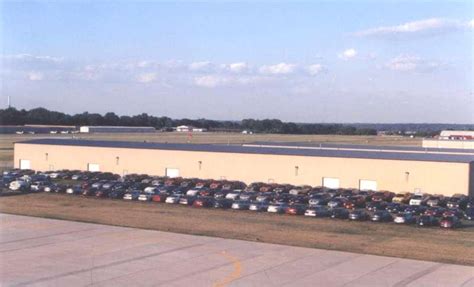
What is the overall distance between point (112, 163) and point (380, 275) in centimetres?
4800

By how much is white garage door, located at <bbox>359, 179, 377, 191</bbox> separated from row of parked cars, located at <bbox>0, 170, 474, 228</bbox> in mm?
2130

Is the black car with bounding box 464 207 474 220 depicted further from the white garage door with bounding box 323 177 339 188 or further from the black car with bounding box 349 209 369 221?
the white garage door with bounding box 323 177 339 188

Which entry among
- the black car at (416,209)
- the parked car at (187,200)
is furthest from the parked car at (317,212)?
the parked car at (187,200)

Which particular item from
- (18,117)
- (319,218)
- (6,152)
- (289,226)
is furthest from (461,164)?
(18,117)

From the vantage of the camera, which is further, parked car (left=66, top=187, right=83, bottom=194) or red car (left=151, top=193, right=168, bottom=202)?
parked car (left=66, top=187, right=83, bottom=194)

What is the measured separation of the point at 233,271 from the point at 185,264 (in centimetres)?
219

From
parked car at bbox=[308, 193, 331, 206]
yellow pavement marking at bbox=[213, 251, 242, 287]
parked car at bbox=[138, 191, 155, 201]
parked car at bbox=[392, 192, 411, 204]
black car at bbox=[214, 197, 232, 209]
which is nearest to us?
yellow pavement marking at bbox=[213, 251, 242, 287]

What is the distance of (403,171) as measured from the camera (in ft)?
172

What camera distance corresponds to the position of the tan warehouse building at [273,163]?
51.4 meters

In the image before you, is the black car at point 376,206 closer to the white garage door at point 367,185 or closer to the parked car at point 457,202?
the parked car at point 457,202

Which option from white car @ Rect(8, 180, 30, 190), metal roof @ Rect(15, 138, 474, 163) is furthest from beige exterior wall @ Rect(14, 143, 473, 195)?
white car @ Rect(8, 180, 30, 190)

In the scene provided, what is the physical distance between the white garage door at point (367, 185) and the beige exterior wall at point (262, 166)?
30 centimetres

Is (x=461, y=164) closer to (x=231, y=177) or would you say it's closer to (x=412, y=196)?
(x=412, y=196)

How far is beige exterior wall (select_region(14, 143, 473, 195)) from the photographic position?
168ft
